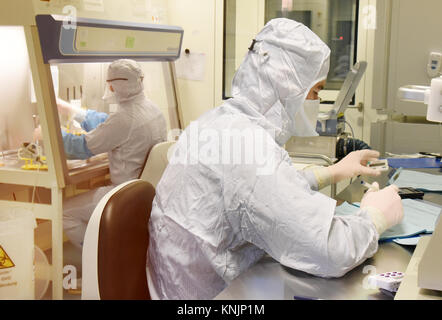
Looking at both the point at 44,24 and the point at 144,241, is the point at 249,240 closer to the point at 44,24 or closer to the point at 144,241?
the point at 144,241

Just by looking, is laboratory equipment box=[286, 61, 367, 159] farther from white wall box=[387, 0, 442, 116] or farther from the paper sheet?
the paper sheet

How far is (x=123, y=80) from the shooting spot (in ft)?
8.04

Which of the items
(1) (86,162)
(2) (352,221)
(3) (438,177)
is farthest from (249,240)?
(1) (86,162)

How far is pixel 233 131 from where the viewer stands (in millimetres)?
1057

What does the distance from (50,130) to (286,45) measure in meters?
1.18

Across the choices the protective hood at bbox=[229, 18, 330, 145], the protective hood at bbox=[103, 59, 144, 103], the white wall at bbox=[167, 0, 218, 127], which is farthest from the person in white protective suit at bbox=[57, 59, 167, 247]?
the protective hood at bbox=[229, 18, 330, 145]

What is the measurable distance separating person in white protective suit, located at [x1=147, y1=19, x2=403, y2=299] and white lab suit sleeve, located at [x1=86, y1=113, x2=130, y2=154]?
1290 millimetres

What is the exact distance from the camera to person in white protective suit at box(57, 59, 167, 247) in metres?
2.37

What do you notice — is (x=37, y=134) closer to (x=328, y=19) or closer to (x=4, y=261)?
(x=4, y=261)

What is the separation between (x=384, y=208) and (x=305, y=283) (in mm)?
264

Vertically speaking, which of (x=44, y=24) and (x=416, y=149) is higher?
(x=44, y=24)

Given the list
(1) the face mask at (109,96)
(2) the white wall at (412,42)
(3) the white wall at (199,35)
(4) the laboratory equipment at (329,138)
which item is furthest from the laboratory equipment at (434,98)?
(3) the white wall at (199,35)

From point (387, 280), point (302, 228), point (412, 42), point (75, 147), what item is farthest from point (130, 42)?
point (387, 280)

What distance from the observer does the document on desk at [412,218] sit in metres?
1.12
